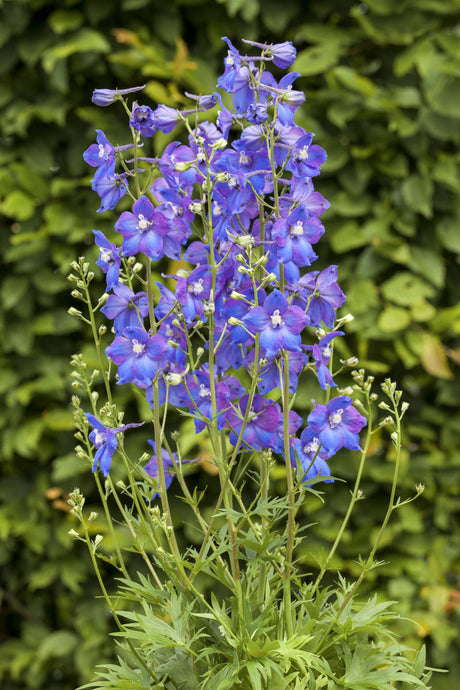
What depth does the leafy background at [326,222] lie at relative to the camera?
2281 millimetres

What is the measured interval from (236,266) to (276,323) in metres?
0.15

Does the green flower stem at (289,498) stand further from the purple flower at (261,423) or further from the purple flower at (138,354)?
the purple flower at (138,354)

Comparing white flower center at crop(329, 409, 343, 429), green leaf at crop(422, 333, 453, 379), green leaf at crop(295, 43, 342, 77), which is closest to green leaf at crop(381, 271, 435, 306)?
green leaf at crop(422, 333, 453, 379)

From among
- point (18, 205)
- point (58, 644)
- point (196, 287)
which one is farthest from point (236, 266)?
point (58, 644)

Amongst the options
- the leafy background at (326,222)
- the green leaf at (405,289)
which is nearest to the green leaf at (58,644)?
the leafy background at (326,222)

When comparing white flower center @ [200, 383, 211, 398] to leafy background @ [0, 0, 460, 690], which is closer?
white flower center @ [200, 383, 211, 398]

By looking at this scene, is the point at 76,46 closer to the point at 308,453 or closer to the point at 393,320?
the point at 393,320

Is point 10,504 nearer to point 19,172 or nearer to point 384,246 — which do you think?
point 19,172

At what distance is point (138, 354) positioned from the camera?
0.98 m

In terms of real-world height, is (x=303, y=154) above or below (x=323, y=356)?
above

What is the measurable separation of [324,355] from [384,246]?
135cm

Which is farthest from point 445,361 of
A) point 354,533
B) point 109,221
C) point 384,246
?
point 109,221

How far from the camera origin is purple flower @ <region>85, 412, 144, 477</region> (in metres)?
1.02

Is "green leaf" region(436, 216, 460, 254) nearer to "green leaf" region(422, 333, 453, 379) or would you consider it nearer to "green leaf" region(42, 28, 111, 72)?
"green leaf" region(422, 333, 453, 379)
